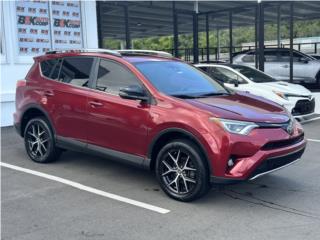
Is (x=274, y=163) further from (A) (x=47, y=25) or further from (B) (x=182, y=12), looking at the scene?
(B) (x=182, y=12)

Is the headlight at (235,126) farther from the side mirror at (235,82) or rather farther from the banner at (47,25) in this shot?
the banner at (47,25)

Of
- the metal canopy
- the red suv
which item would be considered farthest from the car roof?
the metal canopy

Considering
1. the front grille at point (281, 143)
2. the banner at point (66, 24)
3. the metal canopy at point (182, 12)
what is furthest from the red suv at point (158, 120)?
the metal canopy at point (182, 12)

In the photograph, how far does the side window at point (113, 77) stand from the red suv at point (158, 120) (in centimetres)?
1

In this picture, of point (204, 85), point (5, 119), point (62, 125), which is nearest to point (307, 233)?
point (204, 85)

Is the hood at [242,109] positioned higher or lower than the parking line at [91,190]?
higher

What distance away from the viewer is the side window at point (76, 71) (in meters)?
6.43

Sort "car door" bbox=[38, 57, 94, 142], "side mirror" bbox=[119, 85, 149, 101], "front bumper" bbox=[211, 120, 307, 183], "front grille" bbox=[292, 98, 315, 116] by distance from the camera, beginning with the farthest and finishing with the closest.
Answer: "front grille" bbox=[292, 98, 315, 116] < "car door" bbox=[38, 57, 94, 142] < "side mirror" bbox=[119, 85, 149, 101] < "front bumper" bbox=[211, 120, 307, 183]

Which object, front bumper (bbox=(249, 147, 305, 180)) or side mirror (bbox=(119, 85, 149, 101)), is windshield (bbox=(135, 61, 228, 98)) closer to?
side mirror (bbox=(119, 85, 149, 101))

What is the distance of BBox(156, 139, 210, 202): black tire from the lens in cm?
500

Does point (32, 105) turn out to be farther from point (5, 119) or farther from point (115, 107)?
point (5, 119)

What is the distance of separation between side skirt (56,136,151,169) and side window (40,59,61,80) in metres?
0.99

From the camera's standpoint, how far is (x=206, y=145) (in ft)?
16.1

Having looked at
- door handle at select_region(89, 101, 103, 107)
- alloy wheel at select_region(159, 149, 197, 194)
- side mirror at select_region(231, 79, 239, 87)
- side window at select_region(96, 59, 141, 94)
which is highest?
side window at select_region(96, 59, 141, 94)
